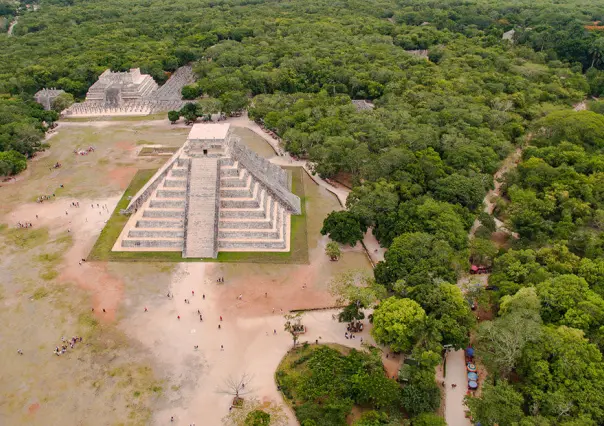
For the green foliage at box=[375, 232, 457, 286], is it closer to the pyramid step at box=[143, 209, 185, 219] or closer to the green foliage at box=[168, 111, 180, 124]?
the pyramid step at box=[143, 209, 185, 219]

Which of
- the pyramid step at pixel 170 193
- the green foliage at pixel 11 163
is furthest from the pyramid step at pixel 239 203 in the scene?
the green foliage at pixel 11 163

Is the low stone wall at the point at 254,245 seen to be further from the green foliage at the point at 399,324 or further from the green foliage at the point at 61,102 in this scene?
the green foliage at the point at 61,102

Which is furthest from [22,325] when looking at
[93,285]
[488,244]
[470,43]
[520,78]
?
[470,43]

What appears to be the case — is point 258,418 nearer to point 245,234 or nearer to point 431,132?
point 245,234

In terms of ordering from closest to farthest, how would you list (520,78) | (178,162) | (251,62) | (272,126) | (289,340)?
(289,340) < (178,162) < (272,126) < (520,78) < (251,62)

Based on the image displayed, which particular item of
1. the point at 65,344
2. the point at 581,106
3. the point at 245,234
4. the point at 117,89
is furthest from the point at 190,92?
the point at 581,106

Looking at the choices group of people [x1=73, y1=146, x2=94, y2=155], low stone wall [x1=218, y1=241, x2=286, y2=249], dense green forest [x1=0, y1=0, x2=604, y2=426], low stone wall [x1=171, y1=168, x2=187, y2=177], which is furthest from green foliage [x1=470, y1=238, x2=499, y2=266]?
group of people [x1=73, y1=146, x2=94, y2=155]

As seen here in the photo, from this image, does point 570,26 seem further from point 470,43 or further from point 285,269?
point 285,269
